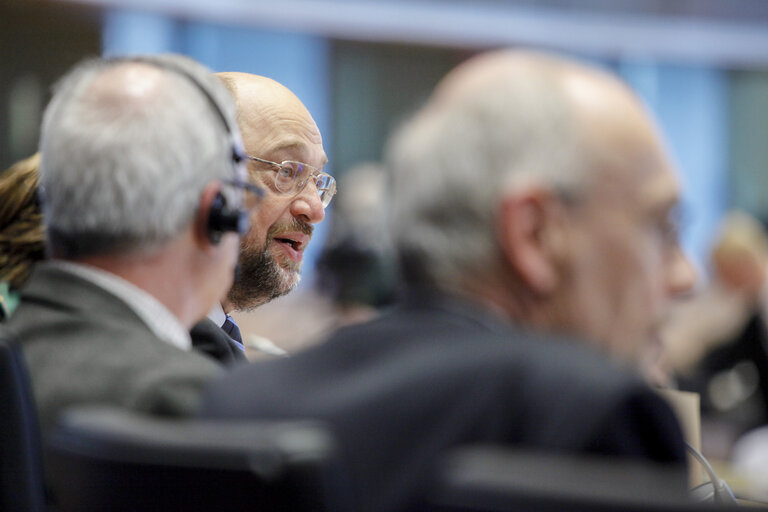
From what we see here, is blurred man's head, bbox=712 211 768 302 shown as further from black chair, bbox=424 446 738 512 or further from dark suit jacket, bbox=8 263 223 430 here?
black chair, bbox=424 446 738 512

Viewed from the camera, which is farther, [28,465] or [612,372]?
[28,465]

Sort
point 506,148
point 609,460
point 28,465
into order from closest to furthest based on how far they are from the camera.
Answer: point 609,460 < point 506,148 < point 28,465

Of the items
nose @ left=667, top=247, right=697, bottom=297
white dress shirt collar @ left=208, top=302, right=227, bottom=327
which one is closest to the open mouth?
white dress shirt collar @ left=208, top=302, right=227, bottom=327

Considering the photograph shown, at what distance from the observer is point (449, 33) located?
7930 mm

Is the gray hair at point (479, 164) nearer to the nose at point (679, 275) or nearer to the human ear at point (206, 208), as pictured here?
the nose at point (679, 275)

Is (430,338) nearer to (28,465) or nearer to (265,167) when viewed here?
(28,465)

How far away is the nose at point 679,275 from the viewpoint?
2.94 feet

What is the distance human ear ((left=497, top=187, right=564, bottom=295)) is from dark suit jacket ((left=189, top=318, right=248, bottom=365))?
732 mm

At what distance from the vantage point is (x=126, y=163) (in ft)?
3.36

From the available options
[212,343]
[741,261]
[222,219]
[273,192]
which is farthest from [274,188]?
[741,261]

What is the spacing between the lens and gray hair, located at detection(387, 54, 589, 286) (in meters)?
0.79

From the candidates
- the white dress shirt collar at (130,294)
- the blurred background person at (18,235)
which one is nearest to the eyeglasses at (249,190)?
the white dress shirt collar at (130,294)

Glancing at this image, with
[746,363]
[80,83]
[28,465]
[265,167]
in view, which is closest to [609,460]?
[28,465]

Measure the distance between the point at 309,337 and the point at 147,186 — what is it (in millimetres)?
5134
